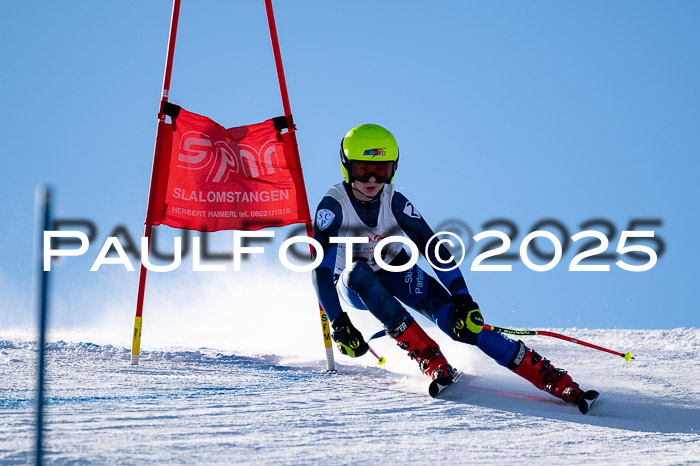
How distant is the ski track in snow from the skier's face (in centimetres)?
133

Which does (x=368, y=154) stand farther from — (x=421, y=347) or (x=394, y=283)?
(x=421, y=347)

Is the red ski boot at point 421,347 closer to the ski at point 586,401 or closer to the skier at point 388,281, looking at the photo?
the skier at point 388,281

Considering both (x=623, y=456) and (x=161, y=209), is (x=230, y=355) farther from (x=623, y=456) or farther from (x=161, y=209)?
(x=623, y=456)

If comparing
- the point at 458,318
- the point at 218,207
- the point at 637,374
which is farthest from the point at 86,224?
the point at 637,374

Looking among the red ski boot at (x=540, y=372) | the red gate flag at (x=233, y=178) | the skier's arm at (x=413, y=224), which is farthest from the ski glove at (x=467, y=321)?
the red gate flag at (x=233, y=178)

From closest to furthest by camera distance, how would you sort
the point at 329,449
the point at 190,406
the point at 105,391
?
the point at 329,449 → the point at 190,406 → the point at 105,391

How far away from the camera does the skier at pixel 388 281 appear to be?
5094mm

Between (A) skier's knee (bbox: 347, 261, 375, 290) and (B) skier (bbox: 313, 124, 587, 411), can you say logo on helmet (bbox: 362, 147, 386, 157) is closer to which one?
(B) skier (bbox: 313, 124, 587, 411)

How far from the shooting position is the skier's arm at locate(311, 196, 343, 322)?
17.4 ft

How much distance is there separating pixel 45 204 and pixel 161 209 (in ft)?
15.0

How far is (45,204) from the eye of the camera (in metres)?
2.42

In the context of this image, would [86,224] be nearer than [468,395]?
No

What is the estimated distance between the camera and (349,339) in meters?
4.97

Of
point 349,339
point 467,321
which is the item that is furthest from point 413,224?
point 349,339
